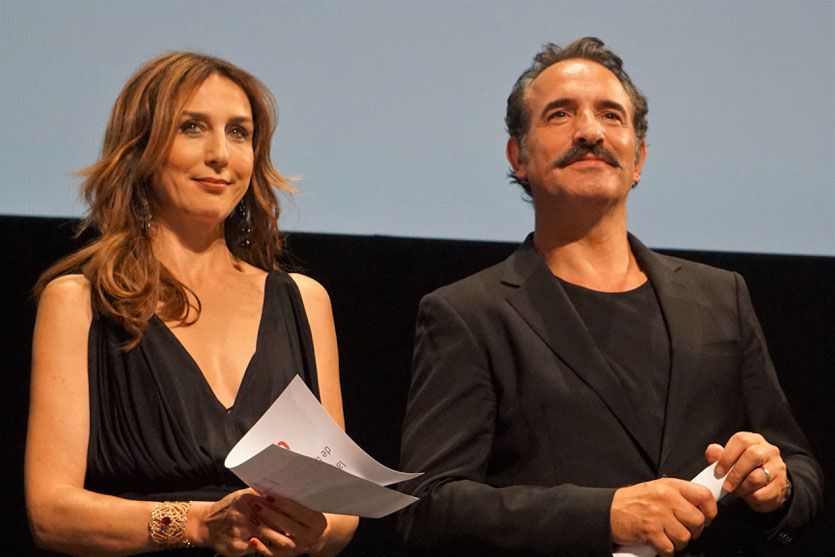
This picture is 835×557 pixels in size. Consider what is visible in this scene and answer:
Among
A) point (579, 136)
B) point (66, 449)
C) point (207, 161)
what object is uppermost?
point (579, 136)

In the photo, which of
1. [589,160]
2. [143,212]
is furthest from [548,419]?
[143,212]

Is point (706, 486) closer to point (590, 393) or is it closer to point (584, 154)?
point (590, 393)

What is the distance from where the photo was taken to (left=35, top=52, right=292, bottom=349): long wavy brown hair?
2.35m

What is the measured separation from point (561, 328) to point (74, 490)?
0.99m

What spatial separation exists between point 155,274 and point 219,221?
0.19 m

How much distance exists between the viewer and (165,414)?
2.29 metres

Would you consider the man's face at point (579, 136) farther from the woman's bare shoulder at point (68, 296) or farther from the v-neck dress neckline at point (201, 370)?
the woman's bare shoulder at point (68, 296)

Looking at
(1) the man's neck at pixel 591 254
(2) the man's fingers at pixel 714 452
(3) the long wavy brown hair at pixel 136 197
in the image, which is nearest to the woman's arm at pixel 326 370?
(3) the long wavy brown hair at pixel 136 197

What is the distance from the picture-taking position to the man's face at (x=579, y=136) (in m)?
2.45

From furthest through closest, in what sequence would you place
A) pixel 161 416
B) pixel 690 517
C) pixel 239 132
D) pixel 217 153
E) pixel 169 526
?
pixel 239 132 → pixel 217 153 → pixel 161 416 → pixel 169 526 → pixel 690 517

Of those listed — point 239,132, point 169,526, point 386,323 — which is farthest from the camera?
point 386,323

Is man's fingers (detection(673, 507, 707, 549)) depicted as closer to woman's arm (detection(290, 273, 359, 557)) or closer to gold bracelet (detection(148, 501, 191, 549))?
woman's arm (detection(290, 273, 359, 557))

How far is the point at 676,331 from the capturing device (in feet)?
7.62

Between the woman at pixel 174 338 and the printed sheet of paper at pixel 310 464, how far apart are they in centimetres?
14
